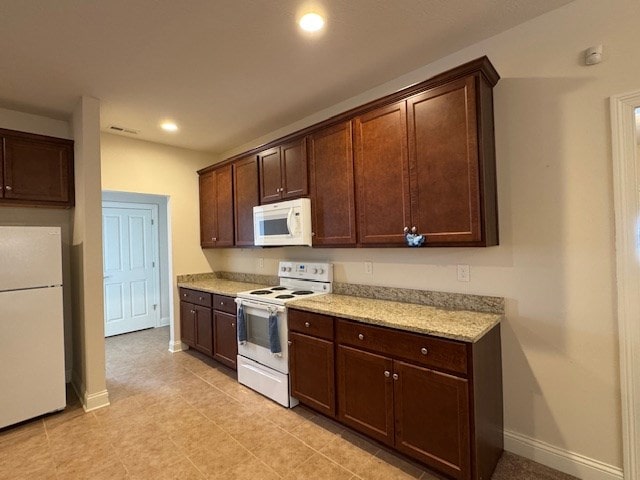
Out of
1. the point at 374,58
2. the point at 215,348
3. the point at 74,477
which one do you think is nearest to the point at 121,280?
the point at 215,348

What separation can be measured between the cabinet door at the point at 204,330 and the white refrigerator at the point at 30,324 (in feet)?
4.37

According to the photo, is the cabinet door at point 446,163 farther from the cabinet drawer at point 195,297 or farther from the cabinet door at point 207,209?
the cabinet door at point 207,209

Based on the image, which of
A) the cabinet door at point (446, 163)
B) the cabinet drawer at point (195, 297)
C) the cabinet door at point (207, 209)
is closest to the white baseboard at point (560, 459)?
the cabinet door at point (446, 163)

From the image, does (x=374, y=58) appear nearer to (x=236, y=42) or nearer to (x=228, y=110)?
(x=236, y=42)

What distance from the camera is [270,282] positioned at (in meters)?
3.91

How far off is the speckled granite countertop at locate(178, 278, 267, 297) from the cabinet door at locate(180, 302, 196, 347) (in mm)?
263

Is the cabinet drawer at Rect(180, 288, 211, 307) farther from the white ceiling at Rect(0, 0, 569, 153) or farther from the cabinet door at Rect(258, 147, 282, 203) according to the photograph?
the white ceiling at Rect(0, 0, 569, 153)

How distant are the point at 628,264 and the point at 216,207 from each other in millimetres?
3855

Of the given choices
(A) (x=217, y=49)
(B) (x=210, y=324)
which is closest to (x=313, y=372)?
(B) (x=210, y=324)

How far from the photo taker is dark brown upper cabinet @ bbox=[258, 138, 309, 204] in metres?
2.98

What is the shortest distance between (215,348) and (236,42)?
299 centimetres

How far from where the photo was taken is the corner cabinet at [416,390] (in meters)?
1.73

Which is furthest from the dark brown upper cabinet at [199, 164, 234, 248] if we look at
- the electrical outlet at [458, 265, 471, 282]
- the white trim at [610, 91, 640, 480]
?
the white trim at [610, 91, 640, 480]

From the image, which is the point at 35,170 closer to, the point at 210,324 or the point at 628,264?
the point at 210,324
